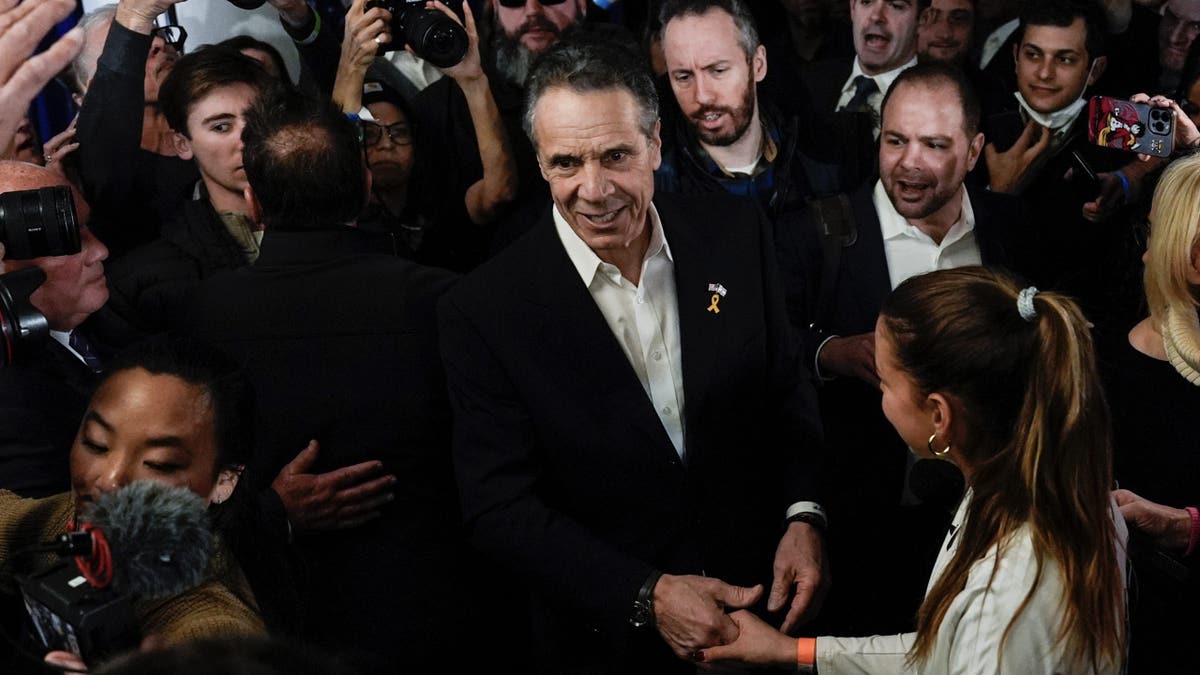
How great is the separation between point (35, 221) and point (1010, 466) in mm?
1718

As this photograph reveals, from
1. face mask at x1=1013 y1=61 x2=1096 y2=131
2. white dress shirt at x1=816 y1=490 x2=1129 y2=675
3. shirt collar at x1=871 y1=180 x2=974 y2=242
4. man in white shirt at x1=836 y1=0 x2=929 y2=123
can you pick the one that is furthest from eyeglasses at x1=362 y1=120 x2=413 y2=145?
white dress shirt at x1=816 y1=490 x2=1129 y2=675

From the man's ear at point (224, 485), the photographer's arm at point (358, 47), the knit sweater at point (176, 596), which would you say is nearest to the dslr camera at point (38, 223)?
the knit sweater at point (176, 596)

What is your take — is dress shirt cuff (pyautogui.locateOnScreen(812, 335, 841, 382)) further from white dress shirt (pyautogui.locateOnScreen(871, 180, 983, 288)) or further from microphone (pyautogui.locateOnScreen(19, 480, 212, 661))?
microphone (pyautogui.locateOnScreen(19, 480, 212, 661))

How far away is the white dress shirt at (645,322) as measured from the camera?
8.03 ft

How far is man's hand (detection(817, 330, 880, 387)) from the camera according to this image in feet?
9.62

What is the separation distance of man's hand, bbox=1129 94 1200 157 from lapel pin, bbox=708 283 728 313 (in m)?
1.57

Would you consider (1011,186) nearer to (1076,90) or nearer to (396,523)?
(1076,90)

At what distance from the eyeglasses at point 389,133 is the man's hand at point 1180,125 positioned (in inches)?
80.4

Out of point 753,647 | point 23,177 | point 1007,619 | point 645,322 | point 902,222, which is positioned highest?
point 23,177

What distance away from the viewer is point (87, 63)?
12.4ft

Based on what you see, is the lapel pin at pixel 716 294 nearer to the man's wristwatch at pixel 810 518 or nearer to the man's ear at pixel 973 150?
the man's wristwatch at pixel 810 518

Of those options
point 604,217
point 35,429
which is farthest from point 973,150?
point 35,429

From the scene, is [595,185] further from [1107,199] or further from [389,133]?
[1107,199]

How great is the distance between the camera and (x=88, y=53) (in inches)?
148
